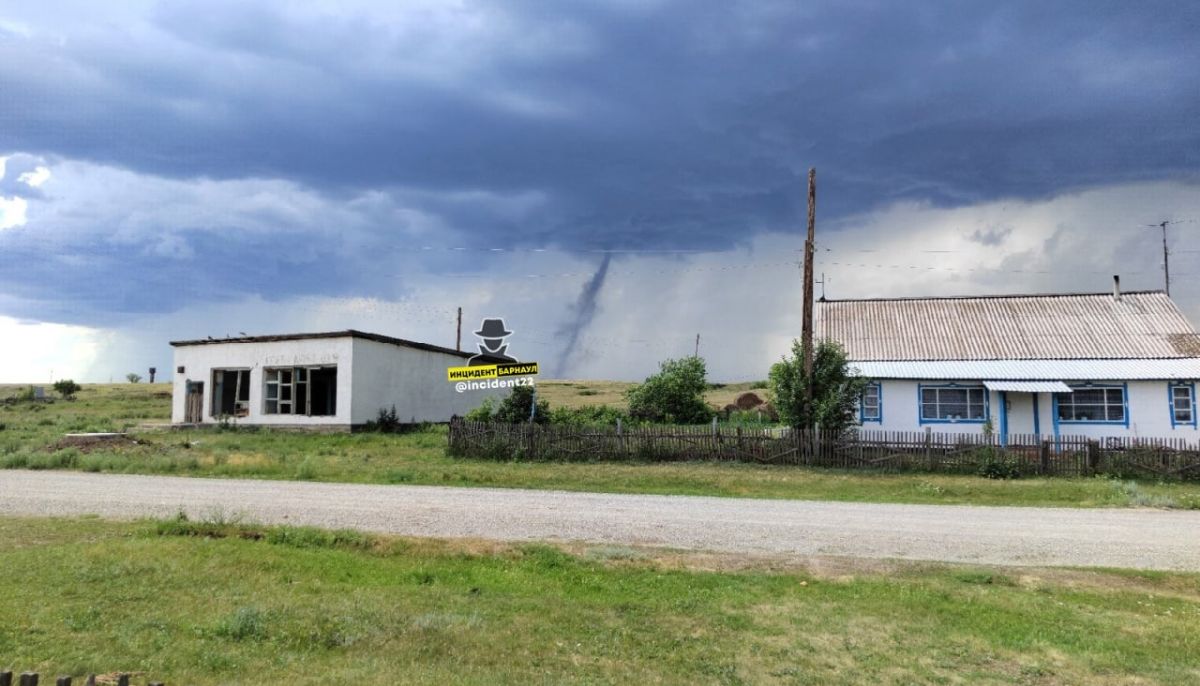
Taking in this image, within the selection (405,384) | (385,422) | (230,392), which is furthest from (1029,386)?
(230,392)

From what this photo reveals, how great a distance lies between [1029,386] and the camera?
2681 centimetres

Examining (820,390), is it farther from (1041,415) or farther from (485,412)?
(485,412)

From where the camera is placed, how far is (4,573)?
7930mm

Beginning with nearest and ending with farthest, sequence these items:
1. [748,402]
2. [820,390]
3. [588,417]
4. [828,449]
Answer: [828,449] → [820,390] → [588,417] → [748,402]

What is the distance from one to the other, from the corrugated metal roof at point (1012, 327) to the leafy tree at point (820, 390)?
6.73m

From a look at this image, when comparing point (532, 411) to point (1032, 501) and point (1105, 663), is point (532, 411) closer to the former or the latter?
point (1032, 501)

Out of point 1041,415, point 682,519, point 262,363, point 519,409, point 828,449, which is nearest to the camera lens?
point 682,519

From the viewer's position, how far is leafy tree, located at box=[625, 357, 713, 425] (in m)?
34.3

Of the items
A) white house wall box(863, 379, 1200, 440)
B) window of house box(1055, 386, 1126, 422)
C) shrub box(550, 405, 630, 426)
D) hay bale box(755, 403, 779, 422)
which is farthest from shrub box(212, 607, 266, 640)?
hay bale box(755, 403, 779, 422)

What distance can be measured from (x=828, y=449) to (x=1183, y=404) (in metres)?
14.1

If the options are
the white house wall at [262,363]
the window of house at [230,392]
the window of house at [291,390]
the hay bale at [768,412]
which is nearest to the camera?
the white house wall at [262,363]

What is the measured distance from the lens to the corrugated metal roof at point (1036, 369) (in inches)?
1065

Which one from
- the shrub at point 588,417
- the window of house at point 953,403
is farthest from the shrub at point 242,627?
the window of house at point 953,403

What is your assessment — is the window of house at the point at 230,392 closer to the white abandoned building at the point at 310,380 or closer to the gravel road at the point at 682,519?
the white abandoned building at the point at 310,380
